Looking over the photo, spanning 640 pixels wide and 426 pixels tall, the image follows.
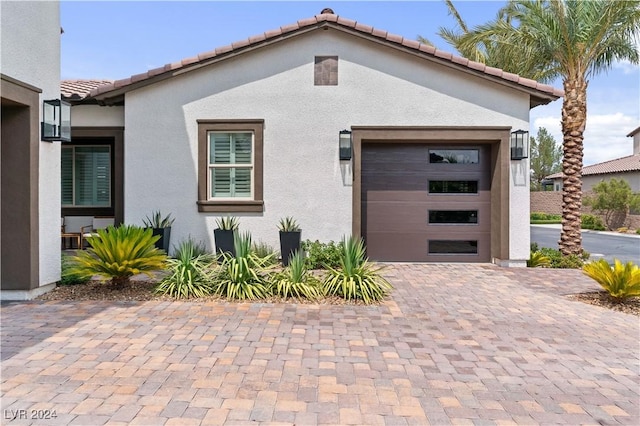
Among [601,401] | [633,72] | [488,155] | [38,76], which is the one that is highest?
[633,72]

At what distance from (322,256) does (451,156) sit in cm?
392

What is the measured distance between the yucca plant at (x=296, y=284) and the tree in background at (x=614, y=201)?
2558 cm

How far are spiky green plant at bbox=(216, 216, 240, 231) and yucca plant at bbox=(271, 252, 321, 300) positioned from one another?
2672mm

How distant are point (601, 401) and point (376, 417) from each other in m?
1.94

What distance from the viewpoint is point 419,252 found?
31.3ft

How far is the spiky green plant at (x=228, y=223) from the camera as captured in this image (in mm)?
8953

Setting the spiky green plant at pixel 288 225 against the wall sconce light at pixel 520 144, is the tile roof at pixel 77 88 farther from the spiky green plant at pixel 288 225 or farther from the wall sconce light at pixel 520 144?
the wall sconce light at pixel 520 144

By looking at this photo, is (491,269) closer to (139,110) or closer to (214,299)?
(214,299)

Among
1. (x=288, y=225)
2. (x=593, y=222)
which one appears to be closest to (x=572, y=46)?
(x=288, y=225)

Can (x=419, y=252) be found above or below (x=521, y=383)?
above

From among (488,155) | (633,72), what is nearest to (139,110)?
(488,155)

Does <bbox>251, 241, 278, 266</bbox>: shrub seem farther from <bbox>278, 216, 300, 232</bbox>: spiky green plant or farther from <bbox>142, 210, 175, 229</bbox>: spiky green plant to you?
<bbox>142, 210, 175, 229</bbox>: spiky green plant

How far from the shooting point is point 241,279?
6445 millimetres

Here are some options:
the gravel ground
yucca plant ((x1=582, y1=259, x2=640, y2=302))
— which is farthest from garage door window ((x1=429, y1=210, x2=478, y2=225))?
yucca plant ((x1=582, y1=259, x2=640, y2=302))
